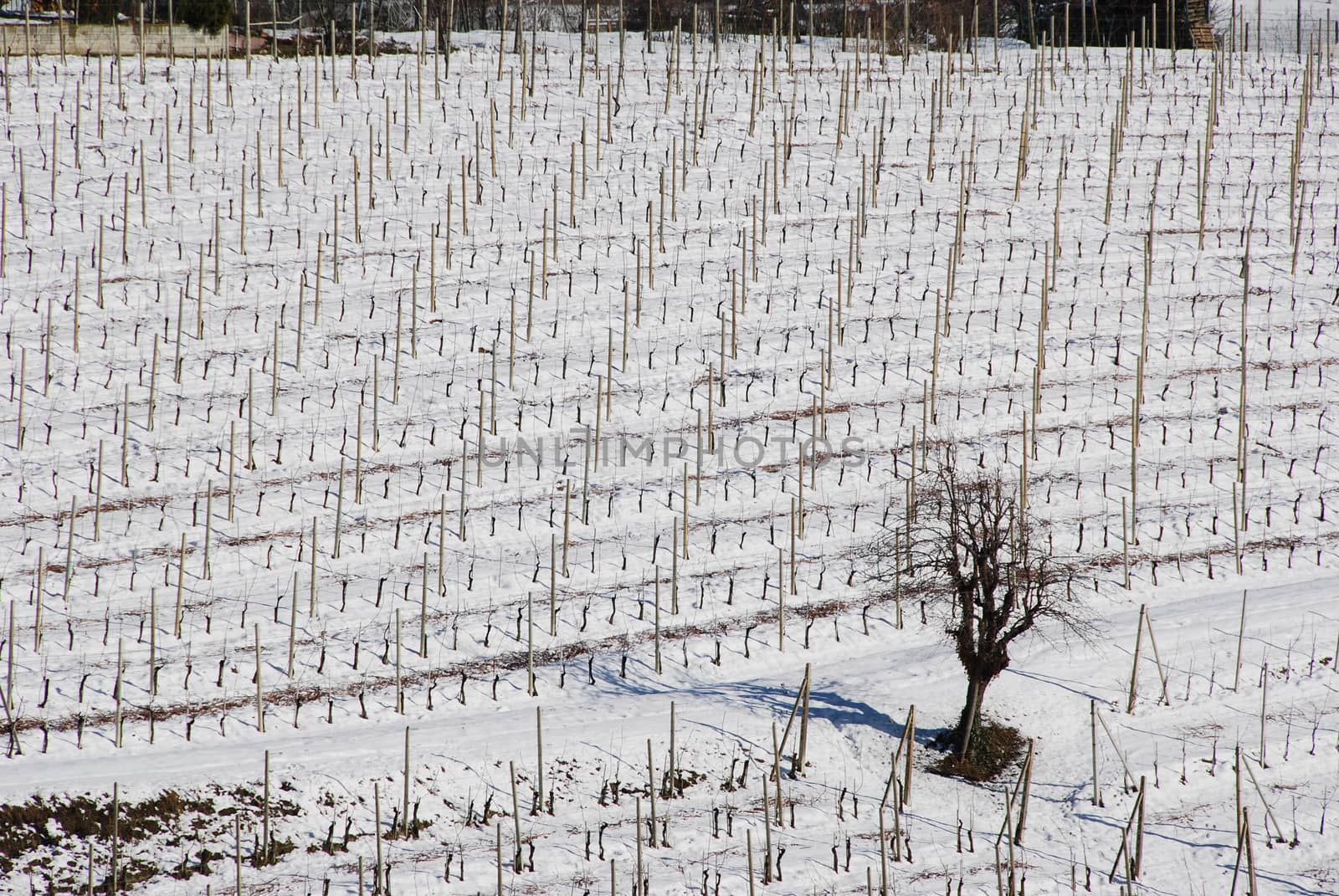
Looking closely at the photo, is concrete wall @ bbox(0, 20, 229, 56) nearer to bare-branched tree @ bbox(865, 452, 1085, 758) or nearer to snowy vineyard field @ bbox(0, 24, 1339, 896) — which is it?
snowy vineyard field @ bbox(0, 24, 1339, 896)

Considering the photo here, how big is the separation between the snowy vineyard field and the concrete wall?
Answer: 0.89 m

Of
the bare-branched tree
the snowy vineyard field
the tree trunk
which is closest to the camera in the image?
the snowy vineyard field

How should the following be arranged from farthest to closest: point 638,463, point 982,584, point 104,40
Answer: point 104,40
point 638,463
point 982,584

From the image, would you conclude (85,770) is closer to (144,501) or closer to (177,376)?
(144,501)

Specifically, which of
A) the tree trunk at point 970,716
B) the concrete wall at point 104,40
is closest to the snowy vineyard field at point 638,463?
the tree trunk at point 970,716

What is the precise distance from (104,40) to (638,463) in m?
17.2

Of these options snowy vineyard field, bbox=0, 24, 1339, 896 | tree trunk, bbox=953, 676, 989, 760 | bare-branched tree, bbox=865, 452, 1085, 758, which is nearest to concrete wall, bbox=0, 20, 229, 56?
snowy vineyard field, bbox=0, 24, 1339, 896

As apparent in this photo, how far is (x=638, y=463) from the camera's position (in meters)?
20.1

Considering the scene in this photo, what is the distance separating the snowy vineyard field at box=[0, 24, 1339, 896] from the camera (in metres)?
14.3

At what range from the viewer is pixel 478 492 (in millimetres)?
19297

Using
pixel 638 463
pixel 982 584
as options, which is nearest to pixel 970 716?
pixel 982 584

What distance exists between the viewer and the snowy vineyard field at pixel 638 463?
1427 cm

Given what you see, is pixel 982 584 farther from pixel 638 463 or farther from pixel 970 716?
pixel 638 463

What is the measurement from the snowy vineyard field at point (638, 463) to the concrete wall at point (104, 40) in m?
0.89
